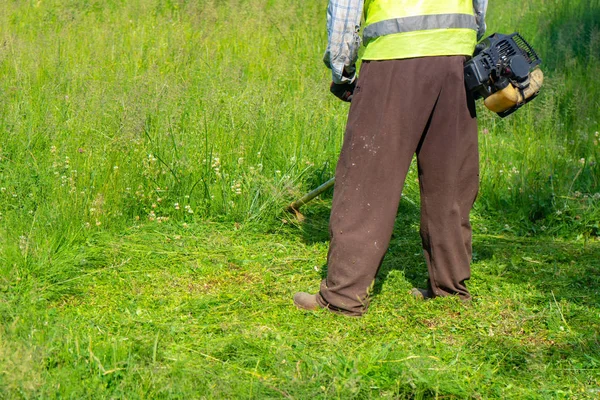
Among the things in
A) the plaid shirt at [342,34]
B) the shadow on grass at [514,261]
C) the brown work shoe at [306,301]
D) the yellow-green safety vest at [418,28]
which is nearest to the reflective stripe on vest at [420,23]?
the yellow-green safety vest at [418,28]

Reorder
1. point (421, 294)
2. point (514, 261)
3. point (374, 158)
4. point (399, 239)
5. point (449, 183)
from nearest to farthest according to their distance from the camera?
point (374, 158)
point (449, 183)
point (421, 294)
point (514, 261)
point (399, 239)

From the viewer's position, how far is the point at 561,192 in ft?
19.3

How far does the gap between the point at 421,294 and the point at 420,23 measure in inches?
57.5

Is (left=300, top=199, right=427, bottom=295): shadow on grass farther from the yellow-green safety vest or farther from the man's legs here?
the yellow-green safety vest

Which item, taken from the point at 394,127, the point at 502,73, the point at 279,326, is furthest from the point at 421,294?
the point at 502,73

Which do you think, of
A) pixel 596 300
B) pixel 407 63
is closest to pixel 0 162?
pixel 407 63

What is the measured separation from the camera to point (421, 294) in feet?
14.2

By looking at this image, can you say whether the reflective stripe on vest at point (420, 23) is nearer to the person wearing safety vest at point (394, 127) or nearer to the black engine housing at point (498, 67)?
the person wearing safety vest at point (394, 127)

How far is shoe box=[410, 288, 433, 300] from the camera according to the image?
4.30 m

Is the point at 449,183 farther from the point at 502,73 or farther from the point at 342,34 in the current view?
the point at 342,34

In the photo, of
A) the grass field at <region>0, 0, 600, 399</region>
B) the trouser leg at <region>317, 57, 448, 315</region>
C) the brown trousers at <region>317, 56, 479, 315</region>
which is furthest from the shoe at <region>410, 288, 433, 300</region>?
the trouser leg at <region>317, 57, 448, 315</region>

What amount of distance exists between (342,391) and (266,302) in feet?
3.88

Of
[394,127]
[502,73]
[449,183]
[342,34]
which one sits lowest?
[449,183]

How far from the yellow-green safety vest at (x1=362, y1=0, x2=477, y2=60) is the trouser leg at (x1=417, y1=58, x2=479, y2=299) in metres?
0.12
